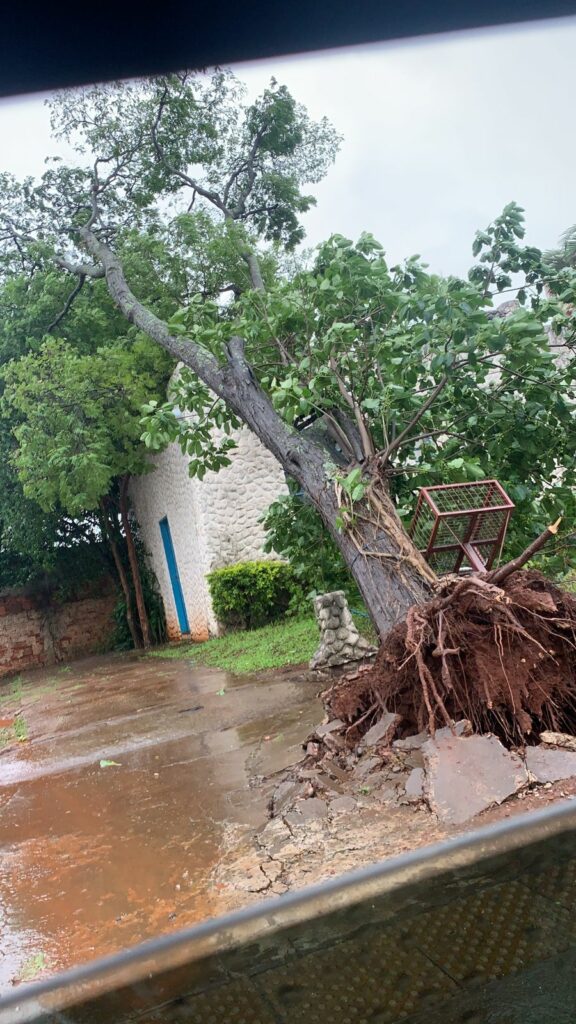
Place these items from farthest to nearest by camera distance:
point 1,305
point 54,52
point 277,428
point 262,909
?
point 1,305 < point 277,428 < point 262,909 < point 54,52

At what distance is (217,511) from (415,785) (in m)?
7.60

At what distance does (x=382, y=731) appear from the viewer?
3.30 m

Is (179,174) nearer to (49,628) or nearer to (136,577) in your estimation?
(136,577)

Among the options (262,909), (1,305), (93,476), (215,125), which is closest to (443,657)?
(262,909)

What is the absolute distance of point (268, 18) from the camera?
55.8 inches

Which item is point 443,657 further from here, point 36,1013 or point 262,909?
point 36,1013

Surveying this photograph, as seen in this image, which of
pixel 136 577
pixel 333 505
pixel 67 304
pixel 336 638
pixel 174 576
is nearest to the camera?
pixel 333 505

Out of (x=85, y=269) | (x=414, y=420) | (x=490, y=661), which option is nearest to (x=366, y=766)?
(x=490, y=661)

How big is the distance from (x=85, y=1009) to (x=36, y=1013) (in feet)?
0.42

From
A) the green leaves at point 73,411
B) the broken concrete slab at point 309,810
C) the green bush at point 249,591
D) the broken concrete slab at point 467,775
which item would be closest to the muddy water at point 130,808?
the broken concrete slab at point 309,810

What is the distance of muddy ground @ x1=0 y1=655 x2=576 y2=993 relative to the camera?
2.34 m

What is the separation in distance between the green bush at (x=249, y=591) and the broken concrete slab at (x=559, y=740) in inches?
272

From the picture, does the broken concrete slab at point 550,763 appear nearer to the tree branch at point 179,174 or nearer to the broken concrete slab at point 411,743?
the broken concrete slab at point 411,743

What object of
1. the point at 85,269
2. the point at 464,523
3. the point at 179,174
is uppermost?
the point at 179,174
